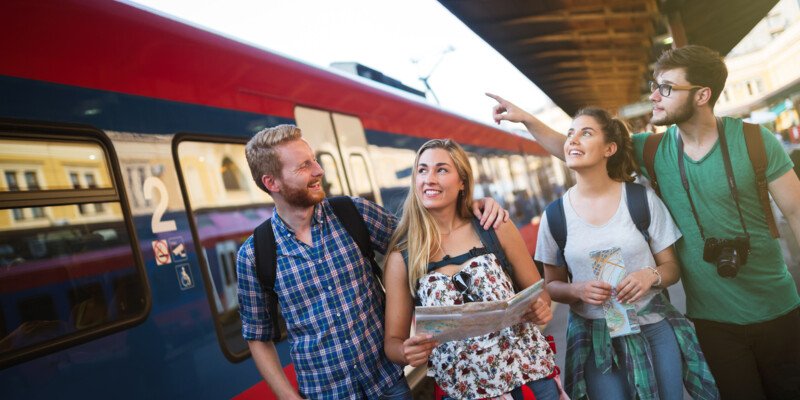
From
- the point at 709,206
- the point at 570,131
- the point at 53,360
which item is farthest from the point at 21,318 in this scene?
the point at 709,206

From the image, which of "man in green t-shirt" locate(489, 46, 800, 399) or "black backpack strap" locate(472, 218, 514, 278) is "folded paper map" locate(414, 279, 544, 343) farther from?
"man in green t-shirt" locate(489, 46, 800, 399)

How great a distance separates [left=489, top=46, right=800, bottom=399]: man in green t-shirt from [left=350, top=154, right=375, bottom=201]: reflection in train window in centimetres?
268

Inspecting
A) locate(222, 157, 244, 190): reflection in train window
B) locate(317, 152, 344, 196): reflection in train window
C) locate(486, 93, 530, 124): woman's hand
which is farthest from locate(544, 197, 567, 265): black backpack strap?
locate(317, 152, 344, 196): reflection in train window

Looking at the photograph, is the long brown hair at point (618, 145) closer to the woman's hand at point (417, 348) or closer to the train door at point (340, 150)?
the woman's hand at point (417, 348)

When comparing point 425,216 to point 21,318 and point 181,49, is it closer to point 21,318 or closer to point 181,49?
point 21,318

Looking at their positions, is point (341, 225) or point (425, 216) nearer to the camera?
point (425, 216)

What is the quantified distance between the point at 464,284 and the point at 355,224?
548mm

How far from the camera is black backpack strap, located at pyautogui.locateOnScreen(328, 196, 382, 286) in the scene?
85.6 inches

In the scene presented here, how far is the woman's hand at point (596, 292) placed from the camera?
203 cm

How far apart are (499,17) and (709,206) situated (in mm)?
3981

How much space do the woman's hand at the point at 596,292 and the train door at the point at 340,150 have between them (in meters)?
2.41

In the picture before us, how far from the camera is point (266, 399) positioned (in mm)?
3055

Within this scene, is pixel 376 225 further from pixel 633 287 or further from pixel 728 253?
pixel 728 253

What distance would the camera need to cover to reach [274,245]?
2.11 meters
